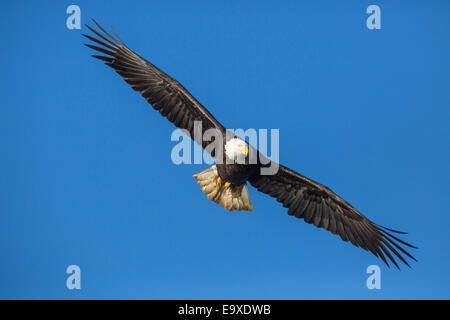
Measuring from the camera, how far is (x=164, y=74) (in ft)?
33.1

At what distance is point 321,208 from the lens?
1090 centimetres

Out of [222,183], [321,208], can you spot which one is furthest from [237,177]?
[321,208]

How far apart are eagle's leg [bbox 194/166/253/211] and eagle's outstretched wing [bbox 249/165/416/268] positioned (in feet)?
0.93

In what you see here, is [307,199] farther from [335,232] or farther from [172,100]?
[172,100]

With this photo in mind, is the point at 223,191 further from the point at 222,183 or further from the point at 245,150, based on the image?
the point at 245,150

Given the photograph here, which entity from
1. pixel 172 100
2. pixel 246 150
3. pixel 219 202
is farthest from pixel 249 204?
pixel 172 100

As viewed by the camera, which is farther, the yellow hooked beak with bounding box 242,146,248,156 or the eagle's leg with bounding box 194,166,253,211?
the eagle's leg with bounding box 194,166,253,211

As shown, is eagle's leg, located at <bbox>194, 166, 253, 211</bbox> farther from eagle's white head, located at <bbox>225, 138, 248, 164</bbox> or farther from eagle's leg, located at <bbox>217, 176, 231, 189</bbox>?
eagle's white head, located at <bbox>225, 138, 248, 164</bbox>

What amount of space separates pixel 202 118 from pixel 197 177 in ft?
3.70

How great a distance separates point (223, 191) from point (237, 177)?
65cm

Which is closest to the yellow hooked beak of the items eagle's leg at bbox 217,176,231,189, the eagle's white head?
the eagle's white head

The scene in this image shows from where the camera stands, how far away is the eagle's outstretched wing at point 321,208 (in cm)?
1070

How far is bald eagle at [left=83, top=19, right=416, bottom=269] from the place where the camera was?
10.0m

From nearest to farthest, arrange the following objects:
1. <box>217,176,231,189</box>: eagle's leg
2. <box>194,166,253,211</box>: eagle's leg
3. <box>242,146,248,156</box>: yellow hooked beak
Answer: <box>242,146,248,156</box>: yellow hooked beak
<box>217,176,231,189</box>: eagle's leg
<box>194,166,253,211</box>: eagle's leg
